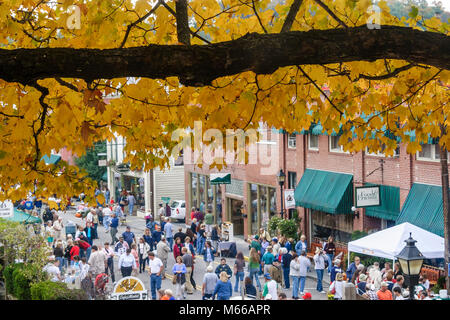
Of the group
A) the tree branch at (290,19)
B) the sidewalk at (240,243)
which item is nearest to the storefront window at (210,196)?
the sidewalk at (240,243)

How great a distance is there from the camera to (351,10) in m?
5.97

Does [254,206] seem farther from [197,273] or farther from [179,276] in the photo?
[179,276]

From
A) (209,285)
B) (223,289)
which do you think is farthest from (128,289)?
(223,289)

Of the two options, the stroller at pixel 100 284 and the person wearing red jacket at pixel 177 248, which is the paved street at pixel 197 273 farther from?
the stroller at pixel 100 284

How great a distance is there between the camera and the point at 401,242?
17312 mm

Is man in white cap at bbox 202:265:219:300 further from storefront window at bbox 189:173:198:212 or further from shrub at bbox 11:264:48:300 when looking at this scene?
storefront window at bbox 189:173:198:212

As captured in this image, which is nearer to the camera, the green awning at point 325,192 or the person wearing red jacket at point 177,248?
the person wearing red jacket at point 177,248

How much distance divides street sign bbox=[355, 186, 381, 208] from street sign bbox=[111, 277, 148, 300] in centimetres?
899

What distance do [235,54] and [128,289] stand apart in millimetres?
12106

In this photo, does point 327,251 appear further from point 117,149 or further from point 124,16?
point 117,149

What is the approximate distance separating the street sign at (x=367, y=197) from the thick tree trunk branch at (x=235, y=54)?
18.0 metres

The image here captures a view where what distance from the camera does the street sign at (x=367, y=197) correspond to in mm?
21698
